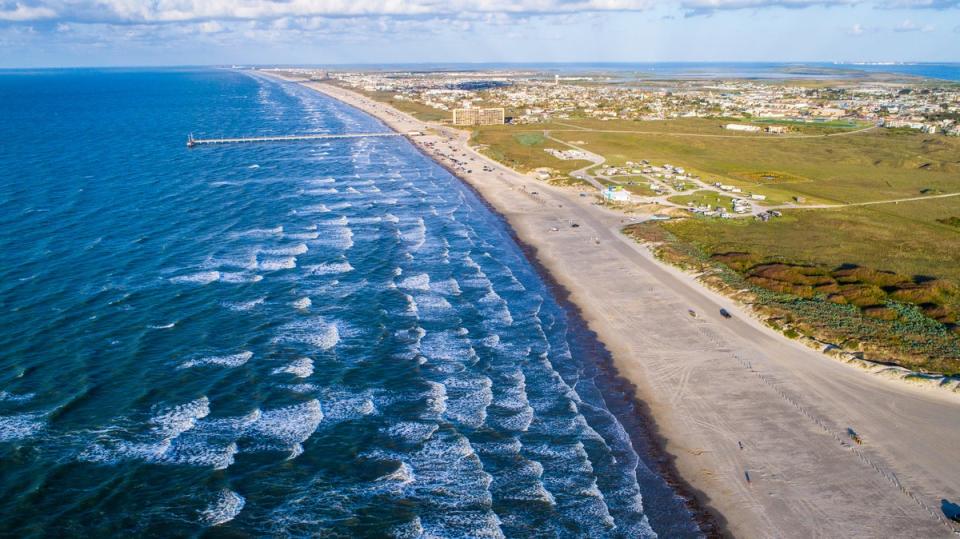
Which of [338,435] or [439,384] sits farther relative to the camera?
[439,384]

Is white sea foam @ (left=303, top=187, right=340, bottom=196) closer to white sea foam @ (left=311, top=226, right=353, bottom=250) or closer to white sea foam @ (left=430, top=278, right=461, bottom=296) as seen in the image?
white sea foam @ (left=311, top=226, right=353, bottom=250)

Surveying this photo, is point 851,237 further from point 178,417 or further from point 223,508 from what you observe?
point 178,417

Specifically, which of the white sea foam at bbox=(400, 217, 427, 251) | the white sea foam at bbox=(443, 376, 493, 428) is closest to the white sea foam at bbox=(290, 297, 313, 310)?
the white sea foam at bbox=(443, 376, 493, 428)

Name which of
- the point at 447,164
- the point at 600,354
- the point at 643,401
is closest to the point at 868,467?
the point at 643,401

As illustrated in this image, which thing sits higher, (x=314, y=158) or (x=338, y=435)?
(x=314, y=158)

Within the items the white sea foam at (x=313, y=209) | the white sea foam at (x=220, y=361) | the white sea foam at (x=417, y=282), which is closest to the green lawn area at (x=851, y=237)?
the white sea foam at (x=417, y=282)

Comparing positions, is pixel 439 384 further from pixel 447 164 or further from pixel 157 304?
pixel 447 164

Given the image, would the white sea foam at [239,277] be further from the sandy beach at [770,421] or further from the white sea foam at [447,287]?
the sandy beach at [770,421]
